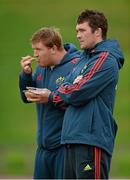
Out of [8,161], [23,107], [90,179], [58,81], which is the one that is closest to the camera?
[90,179]

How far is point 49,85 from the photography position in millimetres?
5359

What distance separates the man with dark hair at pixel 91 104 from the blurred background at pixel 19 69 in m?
3.96

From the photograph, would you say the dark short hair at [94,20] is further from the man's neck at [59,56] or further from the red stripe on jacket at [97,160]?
the red stripe on jacket at [97,160]

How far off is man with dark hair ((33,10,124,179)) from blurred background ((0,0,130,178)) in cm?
396

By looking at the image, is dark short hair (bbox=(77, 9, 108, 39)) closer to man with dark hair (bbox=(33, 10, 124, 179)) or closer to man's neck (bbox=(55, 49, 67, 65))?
man with dark hair (bbox=(33, 10, 124, 179))

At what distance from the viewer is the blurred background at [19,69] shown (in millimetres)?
9500

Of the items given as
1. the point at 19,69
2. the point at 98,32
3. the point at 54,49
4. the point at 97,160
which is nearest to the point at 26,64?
the point at 54,49

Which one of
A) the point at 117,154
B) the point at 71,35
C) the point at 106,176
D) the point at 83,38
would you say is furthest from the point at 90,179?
the point at 71,35

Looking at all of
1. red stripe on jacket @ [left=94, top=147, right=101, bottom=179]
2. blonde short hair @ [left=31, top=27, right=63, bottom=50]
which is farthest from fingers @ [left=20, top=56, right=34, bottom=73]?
red stripe on jacket @ [left=94, top=147, right=101, bottom=179]

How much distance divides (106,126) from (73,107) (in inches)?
9.6

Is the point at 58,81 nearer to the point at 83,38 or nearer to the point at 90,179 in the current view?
the point at 83,38

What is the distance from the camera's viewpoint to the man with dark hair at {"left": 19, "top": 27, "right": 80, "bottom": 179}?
529 centimetres

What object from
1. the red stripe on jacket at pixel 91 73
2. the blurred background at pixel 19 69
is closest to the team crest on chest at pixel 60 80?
the red stripe on jacket at pixel 91 73

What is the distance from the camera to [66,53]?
17.9 ft
